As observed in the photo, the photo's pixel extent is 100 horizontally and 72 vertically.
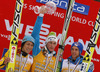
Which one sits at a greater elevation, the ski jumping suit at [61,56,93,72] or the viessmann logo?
the viessmann logo

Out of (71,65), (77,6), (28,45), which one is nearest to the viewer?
(28,45)

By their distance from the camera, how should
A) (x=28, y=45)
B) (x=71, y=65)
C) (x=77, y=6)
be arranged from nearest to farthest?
(x=28, y=45) → (x=71, y=65) → (x=77, y=6)

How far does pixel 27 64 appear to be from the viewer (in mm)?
3047

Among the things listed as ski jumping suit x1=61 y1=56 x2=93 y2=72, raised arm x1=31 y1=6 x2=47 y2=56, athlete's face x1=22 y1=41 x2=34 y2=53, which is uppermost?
raised arm x1=31 y1=6 x2=47 y2=56

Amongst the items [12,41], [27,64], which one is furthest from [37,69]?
[12,41]

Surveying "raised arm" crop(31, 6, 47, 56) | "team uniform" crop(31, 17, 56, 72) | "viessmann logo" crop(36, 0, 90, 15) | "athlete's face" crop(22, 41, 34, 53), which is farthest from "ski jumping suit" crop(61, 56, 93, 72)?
"viessmann logo" crop(36, 0, 90, 15)

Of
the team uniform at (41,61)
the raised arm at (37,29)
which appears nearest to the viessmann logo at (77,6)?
the raised arm at (37,29)

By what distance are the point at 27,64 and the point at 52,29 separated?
90cm

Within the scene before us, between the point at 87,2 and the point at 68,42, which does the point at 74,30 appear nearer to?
the point at 68,42

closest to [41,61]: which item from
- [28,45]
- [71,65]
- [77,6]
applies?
[28,45]

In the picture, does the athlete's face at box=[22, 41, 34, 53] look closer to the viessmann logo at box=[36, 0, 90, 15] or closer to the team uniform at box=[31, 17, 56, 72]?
the team uniform at box=[31, 17, 56, 72]

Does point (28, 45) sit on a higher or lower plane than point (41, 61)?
higher

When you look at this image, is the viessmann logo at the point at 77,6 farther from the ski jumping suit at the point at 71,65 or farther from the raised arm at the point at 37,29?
the ski jumping suit at the point at 71,65

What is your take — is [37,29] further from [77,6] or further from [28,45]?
[77,6]
